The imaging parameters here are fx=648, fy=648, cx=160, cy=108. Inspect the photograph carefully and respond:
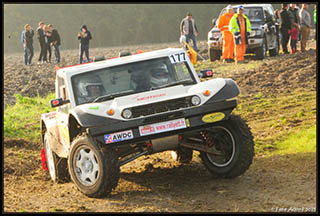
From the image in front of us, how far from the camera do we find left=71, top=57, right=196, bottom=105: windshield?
8797 millimetres

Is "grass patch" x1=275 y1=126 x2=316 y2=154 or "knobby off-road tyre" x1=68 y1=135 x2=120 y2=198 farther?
"grass patch" x1=275 y1=126 x2=316 y2=154

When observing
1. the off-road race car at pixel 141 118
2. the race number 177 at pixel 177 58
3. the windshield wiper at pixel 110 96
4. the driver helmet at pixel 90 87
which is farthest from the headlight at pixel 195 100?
the driver helmet at pixel 90 87

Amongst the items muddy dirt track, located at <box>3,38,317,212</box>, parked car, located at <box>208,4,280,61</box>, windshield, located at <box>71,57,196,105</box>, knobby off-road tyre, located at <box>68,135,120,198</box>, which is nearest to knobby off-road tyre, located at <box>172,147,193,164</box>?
→ muddy dirt track, located at <box>3,38,317,212</box>

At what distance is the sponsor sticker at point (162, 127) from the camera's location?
7836 mm

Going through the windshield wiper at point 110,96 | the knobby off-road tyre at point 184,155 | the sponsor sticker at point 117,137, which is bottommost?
the knobby off-road tyre at point 184,155

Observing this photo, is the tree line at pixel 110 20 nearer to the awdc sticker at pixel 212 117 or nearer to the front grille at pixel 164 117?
the awdc sticker at pixel 212 117

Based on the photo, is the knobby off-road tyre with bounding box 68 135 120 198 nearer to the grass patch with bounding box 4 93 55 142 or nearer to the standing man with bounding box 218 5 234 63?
the grass patch with bounding box 4 93 55 142

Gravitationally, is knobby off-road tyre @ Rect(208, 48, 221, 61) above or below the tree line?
below

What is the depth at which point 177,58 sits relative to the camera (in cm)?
934

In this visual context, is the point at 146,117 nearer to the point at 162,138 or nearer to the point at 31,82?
the point at 162,138

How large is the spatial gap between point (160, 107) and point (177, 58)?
4.96ft

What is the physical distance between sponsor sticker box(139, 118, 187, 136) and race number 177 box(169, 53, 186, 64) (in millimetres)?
1531

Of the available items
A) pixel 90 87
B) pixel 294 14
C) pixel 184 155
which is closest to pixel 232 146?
pixel 184 155

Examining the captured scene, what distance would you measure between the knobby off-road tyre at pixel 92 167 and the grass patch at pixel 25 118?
19.7ft
